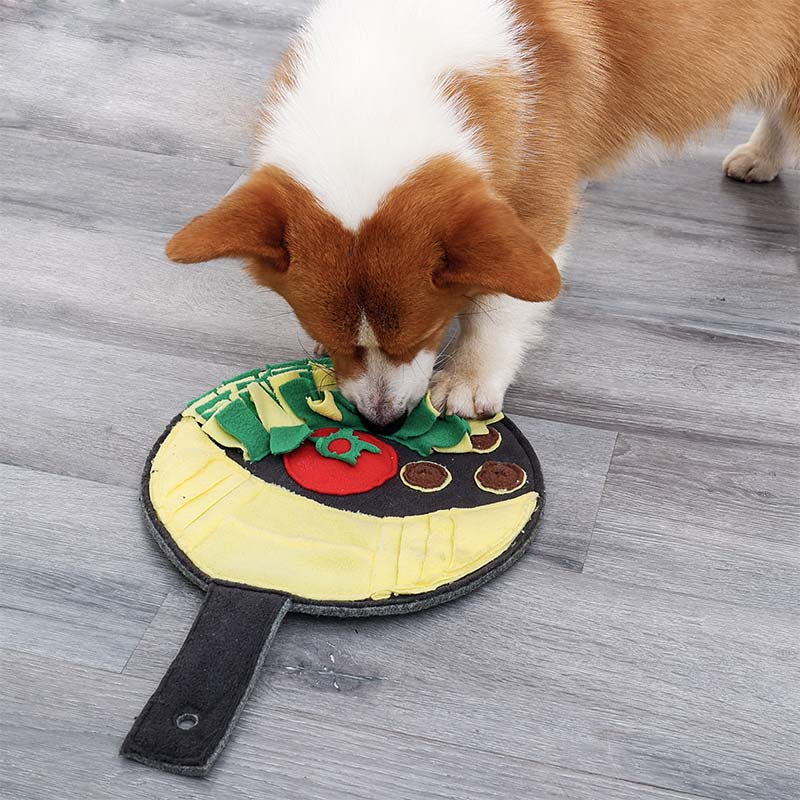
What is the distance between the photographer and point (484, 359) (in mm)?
1841

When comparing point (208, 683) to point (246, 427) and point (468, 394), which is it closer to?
point (246, 427)

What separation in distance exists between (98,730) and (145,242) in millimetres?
1160

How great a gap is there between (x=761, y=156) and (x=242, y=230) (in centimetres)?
144

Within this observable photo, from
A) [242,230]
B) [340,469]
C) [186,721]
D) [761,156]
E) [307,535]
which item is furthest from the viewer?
[761,156]

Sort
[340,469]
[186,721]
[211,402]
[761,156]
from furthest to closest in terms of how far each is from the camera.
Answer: [761,156] < [211,402] < [340,469] < [186,721]

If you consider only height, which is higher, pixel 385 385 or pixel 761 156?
pixel 385 385

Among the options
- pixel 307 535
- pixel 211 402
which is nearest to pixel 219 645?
pixel 307 535

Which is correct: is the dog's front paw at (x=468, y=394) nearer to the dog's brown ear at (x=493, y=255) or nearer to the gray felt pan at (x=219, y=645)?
the gray felt pan at (x=219, y=645)

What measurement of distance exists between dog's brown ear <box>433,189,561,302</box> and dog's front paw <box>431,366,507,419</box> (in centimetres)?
36

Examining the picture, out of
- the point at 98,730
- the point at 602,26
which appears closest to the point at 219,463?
the point at 98,730

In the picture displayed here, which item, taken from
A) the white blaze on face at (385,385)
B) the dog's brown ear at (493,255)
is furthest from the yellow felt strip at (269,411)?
the dog's brown ear at (493,255)

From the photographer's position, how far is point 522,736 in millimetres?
1375

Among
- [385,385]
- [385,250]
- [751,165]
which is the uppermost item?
[385,250]

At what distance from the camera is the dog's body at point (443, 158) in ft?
4.79
